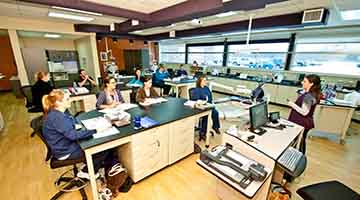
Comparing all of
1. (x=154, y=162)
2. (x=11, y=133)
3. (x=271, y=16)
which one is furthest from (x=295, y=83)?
(x=11, y=133)

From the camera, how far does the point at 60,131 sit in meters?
1.71

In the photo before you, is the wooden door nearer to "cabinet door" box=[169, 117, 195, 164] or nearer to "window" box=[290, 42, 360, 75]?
"cabinet door" box=[169, 117, 195, 164]

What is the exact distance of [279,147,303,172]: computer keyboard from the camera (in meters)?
1.55

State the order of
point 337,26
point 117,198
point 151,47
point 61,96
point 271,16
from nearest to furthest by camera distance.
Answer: point 61,96 → point 117,198 → point 271,16 → point 337,26 → point 151,47

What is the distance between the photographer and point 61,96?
1818 mm

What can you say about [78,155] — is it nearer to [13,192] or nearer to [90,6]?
[13,192]

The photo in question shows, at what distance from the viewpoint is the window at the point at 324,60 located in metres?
4.74

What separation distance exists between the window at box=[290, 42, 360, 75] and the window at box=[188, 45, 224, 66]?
9.86 ft

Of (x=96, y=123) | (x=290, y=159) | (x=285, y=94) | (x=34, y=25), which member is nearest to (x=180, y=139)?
(x=96, y=123)

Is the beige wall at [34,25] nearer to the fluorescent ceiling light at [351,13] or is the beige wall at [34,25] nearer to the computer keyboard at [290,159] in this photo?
the computer keyboard at [290,159]

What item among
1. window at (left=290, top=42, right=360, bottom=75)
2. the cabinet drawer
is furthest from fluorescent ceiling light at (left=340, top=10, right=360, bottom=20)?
the cabinet drawer

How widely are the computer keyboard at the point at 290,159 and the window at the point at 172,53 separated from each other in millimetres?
8680

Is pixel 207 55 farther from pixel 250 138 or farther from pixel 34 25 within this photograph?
pixel 250 138

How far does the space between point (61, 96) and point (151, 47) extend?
9054 millimetres
